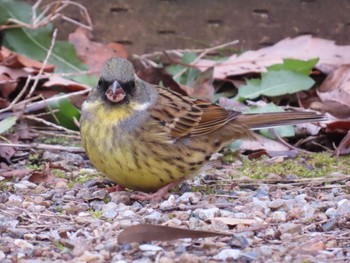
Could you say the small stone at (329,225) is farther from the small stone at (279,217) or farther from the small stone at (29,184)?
the small stone at (29,184)

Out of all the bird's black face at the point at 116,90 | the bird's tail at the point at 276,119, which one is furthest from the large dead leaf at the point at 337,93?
the bird's black face at the point at 116,90

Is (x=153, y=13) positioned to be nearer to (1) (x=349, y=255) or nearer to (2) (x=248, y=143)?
(2) (x=248, y=143)

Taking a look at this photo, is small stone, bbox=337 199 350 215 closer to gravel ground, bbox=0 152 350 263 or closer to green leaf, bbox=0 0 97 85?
gravel ground, bbox=0 152 350 263

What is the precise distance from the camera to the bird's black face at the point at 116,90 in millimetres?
4355

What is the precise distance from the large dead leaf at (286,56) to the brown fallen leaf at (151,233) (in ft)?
9.46

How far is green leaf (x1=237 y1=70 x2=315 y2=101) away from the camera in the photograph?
6074 mm

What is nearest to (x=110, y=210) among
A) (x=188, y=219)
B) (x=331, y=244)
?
(x=188, y=219)

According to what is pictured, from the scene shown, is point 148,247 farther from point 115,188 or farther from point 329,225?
point 115,188

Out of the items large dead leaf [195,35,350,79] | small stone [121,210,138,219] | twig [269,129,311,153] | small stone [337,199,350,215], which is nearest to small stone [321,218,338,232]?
small stone [337,199,350,215]

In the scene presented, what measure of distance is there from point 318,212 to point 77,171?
152 cm

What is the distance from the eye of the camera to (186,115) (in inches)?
189

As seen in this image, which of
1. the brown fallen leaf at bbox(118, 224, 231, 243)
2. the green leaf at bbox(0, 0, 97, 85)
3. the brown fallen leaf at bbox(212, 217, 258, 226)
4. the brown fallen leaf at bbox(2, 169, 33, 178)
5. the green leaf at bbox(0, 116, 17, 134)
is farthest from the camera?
the green leaf at bbox(0, 0, 97, 85)

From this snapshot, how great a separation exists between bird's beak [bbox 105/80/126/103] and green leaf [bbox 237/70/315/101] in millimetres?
1793

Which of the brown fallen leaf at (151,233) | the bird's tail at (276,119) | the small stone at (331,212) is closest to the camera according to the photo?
the brown fallen leaf at (151,233)
